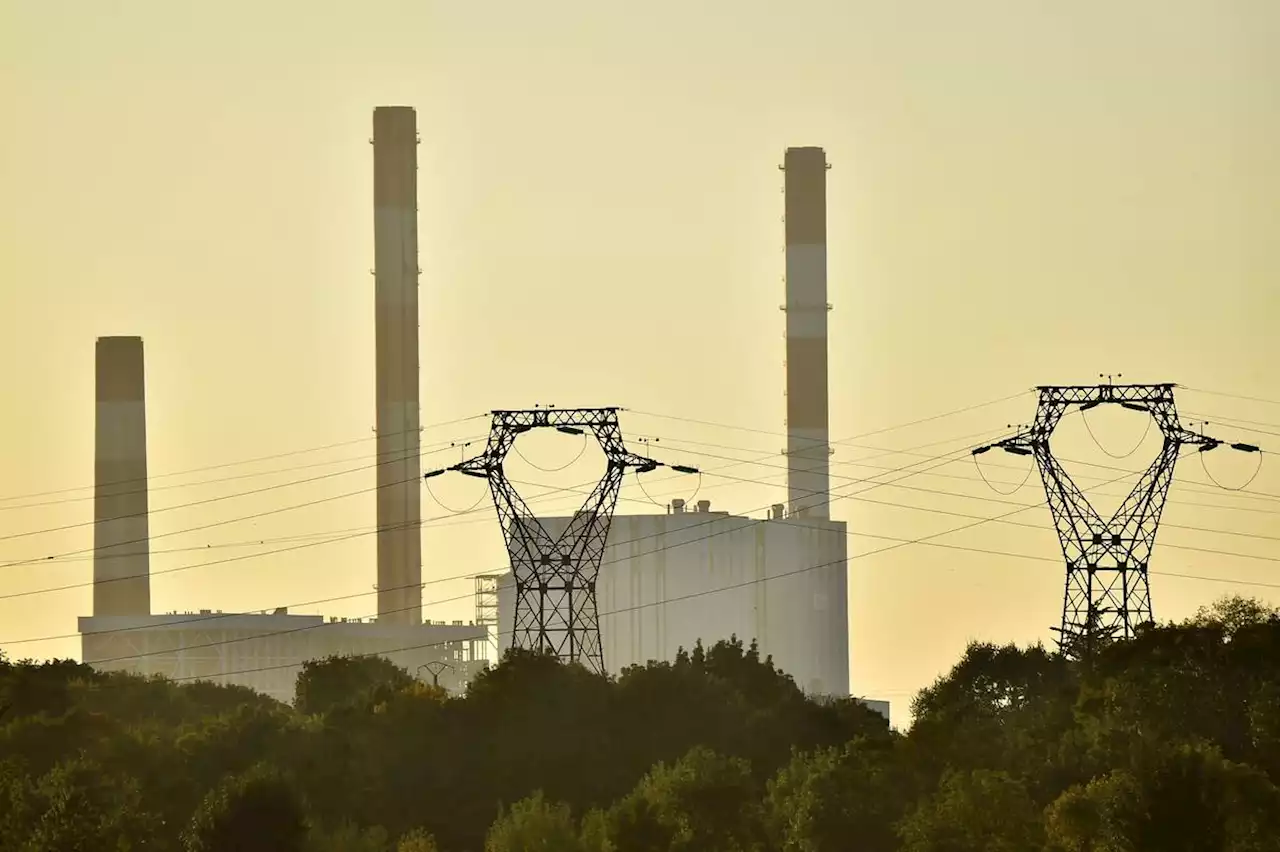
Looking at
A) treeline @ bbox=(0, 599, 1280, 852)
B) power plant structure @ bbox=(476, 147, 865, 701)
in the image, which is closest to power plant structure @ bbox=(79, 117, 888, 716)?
power plant structure @ bbox=(476, 147, 865, 701)

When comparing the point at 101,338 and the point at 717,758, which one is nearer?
the point at 717,758

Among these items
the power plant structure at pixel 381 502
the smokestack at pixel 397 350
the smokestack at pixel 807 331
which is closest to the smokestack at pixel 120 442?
the power plant structure at pixel 381 502

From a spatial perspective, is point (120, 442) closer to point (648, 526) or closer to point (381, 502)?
point (381, 502)

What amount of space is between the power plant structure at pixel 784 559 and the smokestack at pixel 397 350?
4.43m

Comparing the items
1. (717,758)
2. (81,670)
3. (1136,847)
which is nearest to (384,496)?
(81,670)

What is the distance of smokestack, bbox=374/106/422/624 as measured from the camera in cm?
11769

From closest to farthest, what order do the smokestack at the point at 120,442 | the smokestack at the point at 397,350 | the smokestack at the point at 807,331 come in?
the smokestack at the point at 807,331, the smokestack at the point at 397,350, the smokestack at the point at 120,442

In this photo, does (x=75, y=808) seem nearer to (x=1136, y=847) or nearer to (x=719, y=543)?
(x=1136, y=847)

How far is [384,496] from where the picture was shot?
118 metres

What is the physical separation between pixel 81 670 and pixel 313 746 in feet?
85.4

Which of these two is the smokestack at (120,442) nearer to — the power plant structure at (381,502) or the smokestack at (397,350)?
the power plant structure at (381,502)

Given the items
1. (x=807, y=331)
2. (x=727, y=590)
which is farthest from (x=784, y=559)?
(x=807, y=331)

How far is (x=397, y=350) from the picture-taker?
11812cm

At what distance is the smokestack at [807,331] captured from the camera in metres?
116
